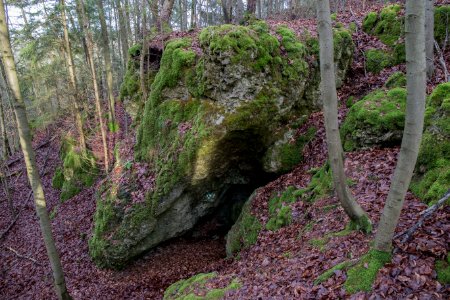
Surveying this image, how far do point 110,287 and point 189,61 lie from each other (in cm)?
729

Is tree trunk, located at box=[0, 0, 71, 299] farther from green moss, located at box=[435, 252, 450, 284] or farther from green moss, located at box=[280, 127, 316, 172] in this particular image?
green moss, located at box=[435, 252, 450, 284]

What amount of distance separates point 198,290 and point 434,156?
5.13 m

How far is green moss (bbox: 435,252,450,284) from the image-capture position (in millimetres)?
3163

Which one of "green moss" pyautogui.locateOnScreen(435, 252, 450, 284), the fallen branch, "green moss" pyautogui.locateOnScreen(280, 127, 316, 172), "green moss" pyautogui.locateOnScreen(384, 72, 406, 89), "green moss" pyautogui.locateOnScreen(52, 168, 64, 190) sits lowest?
"green moss" pyautogui.locateOnScreen(52, 168, 64, 190)

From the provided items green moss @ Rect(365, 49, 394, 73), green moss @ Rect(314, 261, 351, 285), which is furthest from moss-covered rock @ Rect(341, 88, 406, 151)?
green moss @ Rect(314, 261, 351, 285)

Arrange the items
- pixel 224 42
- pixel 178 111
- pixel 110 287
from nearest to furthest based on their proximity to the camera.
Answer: pixel 224 42, pixel 110 287, pixel 178 111

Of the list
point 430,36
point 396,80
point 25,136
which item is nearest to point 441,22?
point 430,36

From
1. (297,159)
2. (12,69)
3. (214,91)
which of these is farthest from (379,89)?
(12,69)

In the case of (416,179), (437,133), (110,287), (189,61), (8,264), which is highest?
(189,61)

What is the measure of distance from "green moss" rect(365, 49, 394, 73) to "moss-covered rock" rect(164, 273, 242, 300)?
27.2ft

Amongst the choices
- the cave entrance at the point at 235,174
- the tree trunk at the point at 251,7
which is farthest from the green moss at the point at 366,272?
the tree trunk at the point at 251,7

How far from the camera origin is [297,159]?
8898 mm

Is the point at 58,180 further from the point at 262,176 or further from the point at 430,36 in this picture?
the point at 430,36

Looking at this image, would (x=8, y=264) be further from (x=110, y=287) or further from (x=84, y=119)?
(x=84, y=119)
